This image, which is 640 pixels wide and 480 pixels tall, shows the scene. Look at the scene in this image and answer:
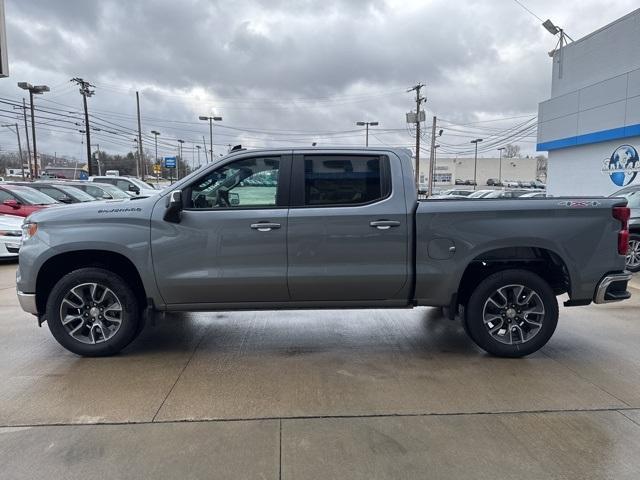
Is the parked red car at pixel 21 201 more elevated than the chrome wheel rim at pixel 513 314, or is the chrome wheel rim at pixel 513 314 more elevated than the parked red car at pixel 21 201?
the parked red car at pixel 21 201

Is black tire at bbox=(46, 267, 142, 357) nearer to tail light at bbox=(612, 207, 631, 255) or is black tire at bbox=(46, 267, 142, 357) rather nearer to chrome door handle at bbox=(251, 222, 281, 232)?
chrome door handle at bbox=(251, 222, 281, 232)

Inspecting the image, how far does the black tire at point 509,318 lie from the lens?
456 centimetres

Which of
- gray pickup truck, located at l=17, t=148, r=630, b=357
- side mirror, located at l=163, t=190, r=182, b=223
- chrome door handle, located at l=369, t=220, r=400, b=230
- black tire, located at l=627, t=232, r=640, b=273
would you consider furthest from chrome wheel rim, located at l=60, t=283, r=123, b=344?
black tire, located at l=627, t=232, r=640, b=273

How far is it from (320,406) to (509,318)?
2.14m

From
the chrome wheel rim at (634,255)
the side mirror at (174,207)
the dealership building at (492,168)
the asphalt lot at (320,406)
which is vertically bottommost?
the asphalt lot at (320,406)

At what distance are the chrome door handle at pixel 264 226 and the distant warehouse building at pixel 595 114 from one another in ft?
53.0

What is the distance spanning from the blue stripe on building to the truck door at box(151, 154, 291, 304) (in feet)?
52.9

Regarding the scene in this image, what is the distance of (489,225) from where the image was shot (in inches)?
175

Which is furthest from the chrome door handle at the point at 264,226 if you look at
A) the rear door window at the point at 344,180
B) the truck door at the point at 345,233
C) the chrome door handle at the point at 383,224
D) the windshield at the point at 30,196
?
the windshield at the point at 30,196

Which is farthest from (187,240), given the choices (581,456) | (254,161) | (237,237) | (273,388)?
(581,456)

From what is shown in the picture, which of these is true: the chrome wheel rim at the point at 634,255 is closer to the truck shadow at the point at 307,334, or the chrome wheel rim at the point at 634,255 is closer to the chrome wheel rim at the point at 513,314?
the truck shadow at the point at 307,334

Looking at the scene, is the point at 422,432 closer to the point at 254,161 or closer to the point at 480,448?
the point at 480,448

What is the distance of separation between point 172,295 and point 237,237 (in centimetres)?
83

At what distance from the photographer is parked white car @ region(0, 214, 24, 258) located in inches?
392
